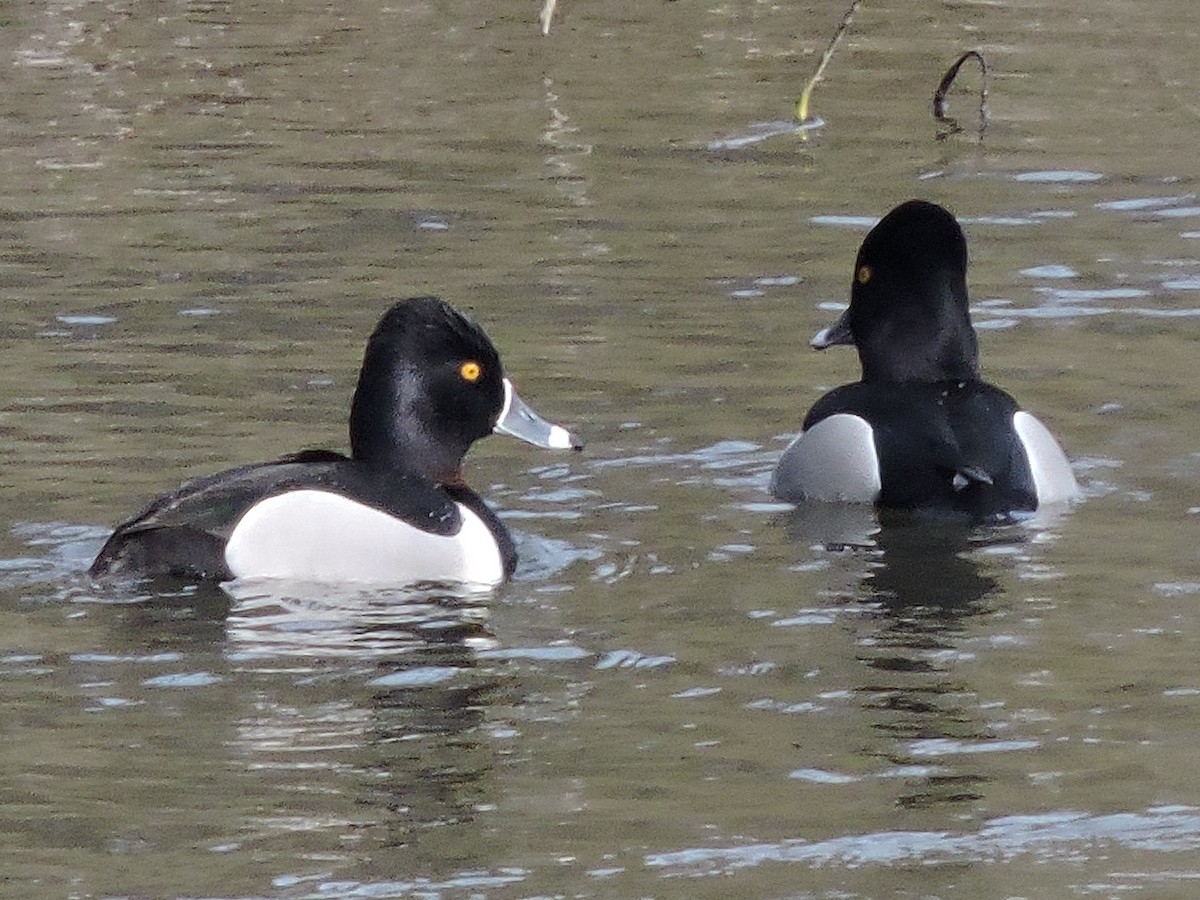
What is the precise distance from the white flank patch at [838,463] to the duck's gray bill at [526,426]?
100 centimetres

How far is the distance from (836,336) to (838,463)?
4.41 feet

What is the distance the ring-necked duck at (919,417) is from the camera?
10.1 metres

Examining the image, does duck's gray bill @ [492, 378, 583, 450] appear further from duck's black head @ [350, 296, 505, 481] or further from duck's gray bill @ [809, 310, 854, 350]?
duck's gray bill @ [809, 310, 854, 350]

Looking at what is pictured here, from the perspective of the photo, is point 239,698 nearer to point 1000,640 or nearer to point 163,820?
point 163,820

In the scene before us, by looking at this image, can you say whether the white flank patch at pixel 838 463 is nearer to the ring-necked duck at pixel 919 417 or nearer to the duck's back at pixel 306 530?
the ring-necked duck at pixel 919 417

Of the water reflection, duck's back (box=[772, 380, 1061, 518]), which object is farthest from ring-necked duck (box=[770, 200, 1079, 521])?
the water reflection

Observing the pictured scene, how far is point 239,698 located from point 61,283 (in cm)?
648

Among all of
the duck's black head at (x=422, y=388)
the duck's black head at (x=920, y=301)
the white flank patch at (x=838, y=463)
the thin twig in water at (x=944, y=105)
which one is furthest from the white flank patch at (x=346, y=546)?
the thin twig in water at (x=944, y=105)

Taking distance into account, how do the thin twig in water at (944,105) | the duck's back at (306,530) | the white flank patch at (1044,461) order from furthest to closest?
1. the thin twig in water at (944,105)
2. the white flank patch at (1044,461)
3. the duck's back at (306,530)

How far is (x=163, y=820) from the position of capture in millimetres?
6828

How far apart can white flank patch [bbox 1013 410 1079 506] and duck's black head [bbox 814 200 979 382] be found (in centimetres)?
70

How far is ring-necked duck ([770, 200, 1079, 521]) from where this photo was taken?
1015cm

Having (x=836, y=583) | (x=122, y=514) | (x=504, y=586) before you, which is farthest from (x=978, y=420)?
(x=122, y=514)

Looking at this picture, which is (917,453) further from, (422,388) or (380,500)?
(380,500)
